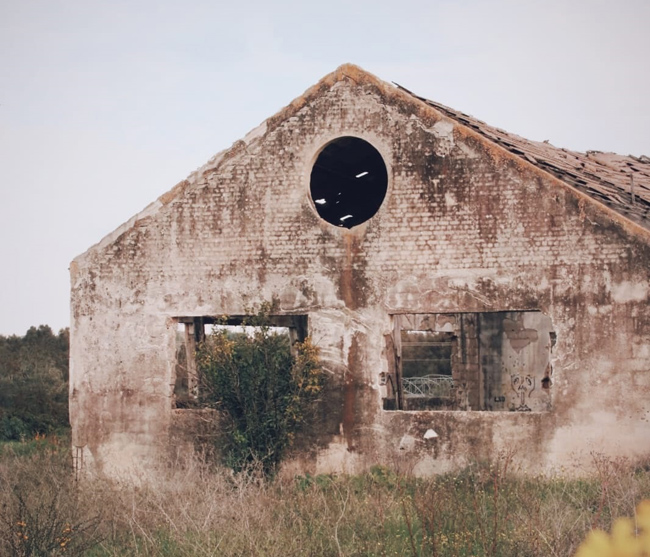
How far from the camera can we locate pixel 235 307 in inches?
403

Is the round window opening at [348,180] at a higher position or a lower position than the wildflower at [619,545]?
higher

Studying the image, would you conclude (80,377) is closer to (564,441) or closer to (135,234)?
(135,234)

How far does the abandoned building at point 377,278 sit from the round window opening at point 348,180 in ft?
1.02

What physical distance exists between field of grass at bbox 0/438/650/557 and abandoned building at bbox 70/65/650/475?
25.0 inches

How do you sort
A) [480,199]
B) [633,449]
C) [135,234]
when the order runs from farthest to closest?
1. [135,234]
2. [480,199]
3. [633,449]

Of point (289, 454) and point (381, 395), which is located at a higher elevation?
point (381, 395)

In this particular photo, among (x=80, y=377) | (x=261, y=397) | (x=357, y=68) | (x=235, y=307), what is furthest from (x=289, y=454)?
(x=357, y=68)

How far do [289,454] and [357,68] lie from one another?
504 centimetres

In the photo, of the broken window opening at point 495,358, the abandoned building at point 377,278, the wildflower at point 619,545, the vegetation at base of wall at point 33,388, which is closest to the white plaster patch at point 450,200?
the abandoned building at point 377,278

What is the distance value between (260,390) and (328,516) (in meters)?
2.70

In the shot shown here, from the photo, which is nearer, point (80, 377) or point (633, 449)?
point (633, 449)

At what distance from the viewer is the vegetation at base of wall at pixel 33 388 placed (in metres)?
16.8

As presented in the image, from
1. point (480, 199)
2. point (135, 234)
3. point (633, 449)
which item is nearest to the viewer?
point (633, 449)

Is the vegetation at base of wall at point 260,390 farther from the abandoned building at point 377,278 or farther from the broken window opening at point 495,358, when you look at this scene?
the broken window opening at point 495,358
